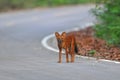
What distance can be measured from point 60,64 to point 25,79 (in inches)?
99.5

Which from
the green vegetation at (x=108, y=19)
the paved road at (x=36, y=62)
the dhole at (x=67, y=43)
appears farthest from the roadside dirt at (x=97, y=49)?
the dhole at (x=67, y=43)

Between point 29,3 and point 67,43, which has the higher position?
point 29,3

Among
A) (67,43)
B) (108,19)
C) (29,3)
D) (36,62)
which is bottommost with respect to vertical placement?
(36,62)

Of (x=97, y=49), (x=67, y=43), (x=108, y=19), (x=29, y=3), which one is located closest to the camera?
(x=67, y=43)

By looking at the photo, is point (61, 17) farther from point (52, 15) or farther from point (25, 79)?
point (25, 79)

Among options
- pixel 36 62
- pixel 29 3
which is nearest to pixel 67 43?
pixel 36 62

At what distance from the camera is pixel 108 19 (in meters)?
20.6

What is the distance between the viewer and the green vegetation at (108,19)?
19.0 meters

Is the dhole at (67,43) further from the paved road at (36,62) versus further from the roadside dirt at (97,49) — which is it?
the roadside dirt at (97,49)

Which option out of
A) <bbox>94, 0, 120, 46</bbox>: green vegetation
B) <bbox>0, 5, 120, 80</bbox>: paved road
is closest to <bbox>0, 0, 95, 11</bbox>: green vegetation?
<bbox>0, 5, 120, 80</bbox>: paved road

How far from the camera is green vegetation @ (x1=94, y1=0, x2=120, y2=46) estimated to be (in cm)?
1900

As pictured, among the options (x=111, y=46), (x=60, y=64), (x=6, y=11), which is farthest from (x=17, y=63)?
(x=6, y=11)

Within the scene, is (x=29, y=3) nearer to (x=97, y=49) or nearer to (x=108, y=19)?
(x=108, y=19)

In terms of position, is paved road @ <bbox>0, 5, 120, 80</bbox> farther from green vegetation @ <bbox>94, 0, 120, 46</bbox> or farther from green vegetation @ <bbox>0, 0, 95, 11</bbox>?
green vegetation @ <bbox>0, 0, 95, 11</bbox>
